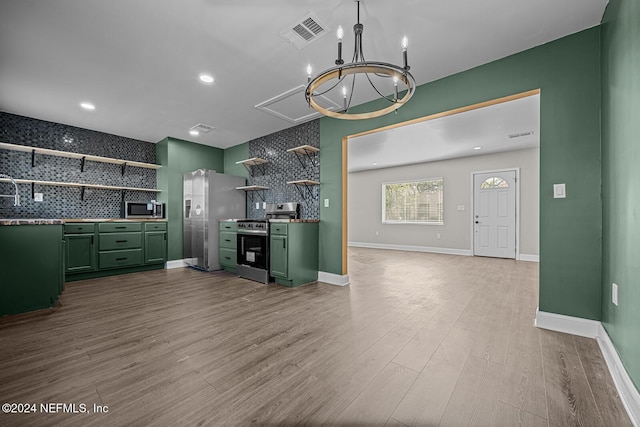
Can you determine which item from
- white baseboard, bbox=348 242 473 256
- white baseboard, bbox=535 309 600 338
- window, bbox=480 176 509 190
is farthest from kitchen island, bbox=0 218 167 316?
window, bbox=480 176 509 190

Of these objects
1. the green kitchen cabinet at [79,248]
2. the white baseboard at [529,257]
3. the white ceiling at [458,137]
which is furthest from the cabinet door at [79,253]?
the white baseboard at [529,257]

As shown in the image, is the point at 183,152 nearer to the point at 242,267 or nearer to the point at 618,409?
the point at 242,267

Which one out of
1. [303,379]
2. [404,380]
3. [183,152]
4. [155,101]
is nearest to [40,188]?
[183,152]

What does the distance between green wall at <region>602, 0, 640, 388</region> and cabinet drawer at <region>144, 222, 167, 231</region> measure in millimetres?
5708

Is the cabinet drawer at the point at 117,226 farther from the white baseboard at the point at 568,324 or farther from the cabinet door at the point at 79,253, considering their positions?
the white baseboard at the point at 568,324

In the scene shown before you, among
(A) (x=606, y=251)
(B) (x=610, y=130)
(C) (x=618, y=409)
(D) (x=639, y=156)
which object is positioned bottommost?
(C) (x=618, y=409)

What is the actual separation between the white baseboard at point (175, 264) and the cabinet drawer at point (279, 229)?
2.49 m

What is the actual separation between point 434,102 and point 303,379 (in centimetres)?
296

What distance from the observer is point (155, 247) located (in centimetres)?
475

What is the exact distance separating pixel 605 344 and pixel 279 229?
3.23 meters

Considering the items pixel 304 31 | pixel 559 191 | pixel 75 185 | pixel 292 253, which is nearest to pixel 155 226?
pixel 75 185

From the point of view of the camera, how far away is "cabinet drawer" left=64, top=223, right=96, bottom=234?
3.85m

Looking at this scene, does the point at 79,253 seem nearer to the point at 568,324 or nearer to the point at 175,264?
the point at 175,264

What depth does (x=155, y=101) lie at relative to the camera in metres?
3.51
